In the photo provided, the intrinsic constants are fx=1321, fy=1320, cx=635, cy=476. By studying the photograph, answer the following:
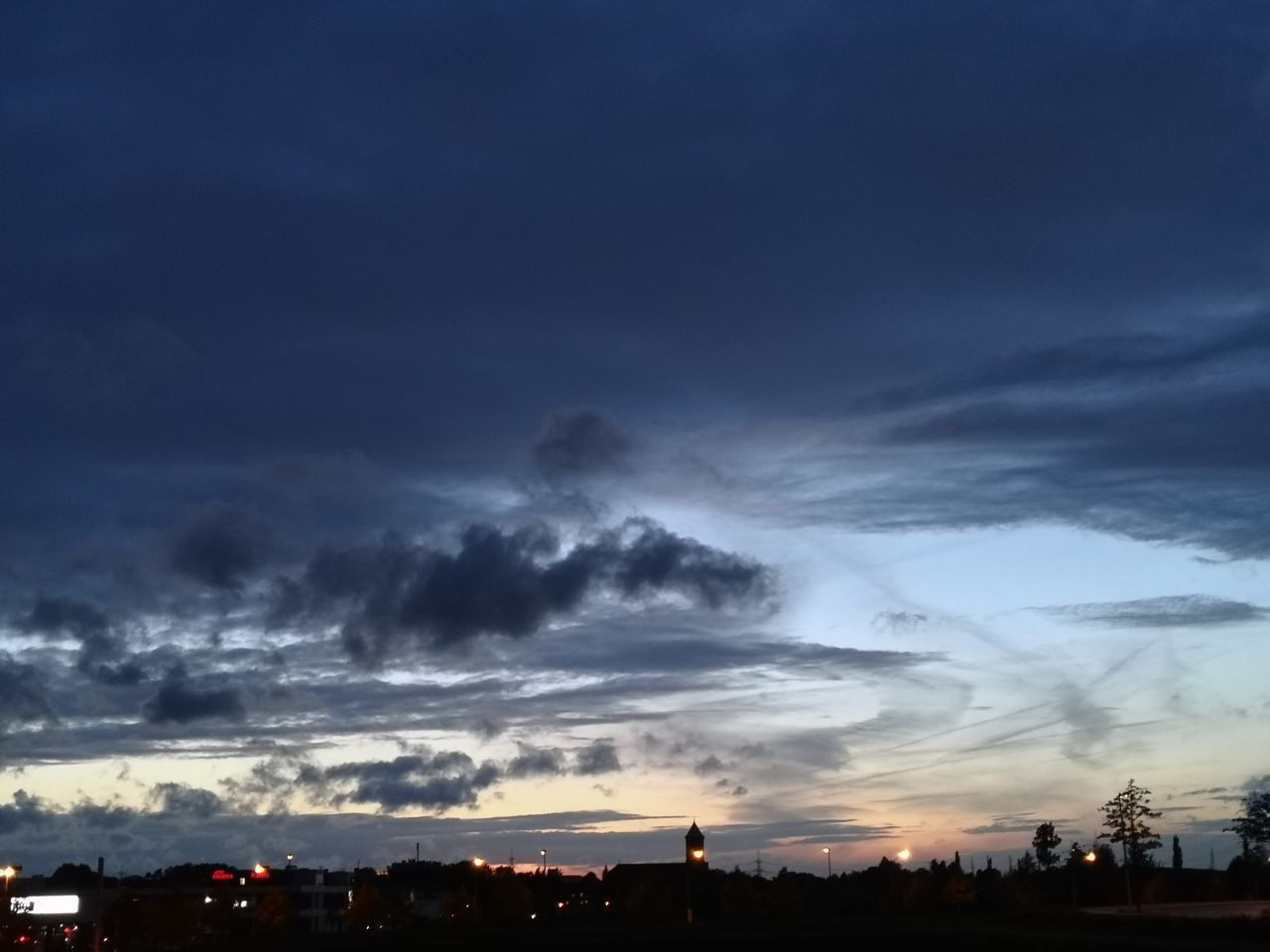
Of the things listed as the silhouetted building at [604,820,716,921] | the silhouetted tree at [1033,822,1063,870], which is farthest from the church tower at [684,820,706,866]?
the silhouetted tree at [1033,822,1063,870]

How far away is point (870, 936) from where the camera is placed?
65.7m

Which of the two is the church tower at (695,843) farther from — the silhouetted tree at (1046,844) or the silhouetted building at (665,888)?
the silhouetted tree at (1046,844)

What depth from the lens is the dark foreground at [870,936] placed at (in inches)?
2024

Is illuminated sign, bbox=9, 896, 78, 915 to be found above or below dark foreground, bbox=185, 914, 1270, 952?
below

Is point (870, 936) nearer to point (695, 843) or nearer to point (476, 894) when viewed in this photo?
point (695, 843)

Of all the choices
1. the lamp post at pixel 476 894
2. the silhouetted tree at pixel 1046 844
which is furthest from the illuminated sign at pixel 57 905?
the silhouetted tree at pixel 1046 844

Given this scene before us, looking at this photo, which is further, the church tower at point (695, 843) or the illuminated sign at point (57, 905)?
the illuminated sign at point (57, 905)

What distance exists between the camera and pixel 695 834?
8938 centimetres

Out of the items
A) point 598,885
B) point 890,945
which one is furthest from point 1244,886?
point 598,885

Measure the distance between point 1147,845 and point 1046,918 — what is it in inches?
1124

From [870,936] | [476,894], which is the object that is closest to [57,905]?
[476,894]

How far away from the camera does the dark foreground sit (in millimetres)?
51406

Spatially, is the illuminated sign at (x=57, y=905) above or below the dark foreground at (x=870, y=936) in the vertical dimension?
below

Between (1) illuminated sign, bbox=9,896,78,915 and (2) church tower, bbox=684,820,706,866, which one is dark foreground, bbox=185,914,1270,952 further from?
(1) illuminated sign, bbox=9,896,78,915
